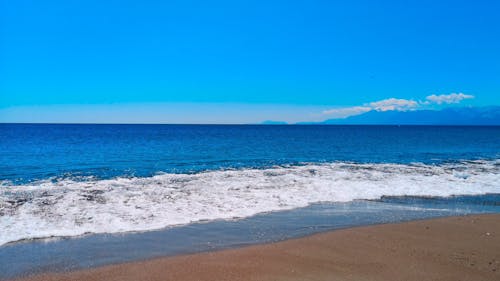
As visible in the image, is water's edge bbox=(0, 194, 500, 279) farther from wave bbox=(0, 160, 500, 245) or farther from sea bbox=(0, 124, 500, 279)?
wave bbox=(0, 160, 500, 245)

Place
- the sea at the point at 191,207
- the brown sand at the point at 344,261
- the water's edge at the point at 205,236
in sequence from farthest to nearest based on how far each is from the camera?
the sea at the point at 191,207 < the water's edge at the point at 205,236 < the brown sand at the point at 344,261

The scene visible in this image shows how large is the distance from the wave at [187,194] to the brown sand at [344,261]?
3.01 m

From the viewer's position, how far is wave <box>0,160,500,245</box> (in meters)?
10.3

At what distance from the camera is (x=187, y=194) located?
1434cm

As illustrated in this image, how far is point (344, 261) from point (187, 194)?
330 inches

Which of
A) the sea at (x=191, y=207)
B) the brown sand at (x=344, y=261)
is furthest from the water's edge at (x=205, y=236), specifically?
the brown sand at (x=344, y=261)

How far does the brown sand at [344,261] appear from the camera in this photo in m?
6.56

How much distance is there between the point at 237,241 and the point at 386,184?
36.2 ft

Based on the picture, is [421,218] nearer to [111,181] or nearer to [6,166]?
[111,181]

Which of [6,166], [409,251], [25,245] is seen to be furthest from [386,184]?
[6,166]

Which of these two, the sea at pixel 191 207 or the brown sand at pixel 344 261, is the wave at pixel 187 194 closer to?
the sea at pixel 191 207

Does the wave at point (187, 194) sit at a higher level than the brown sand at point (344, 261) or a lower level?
higher

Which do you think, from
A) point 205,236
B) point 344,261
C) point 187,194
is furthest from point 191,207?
point 344,261

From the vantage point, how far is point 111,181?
18.2m
